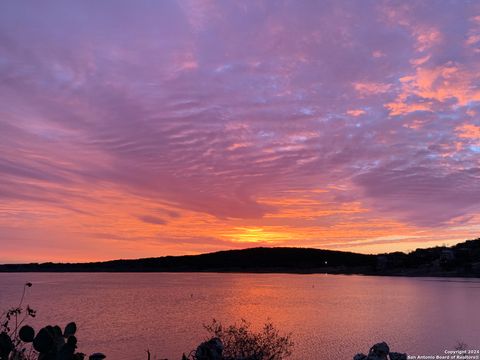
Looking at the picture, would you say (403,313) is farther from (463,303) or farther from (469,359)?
(469,359)

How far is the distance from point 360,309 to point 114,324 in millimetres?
48367

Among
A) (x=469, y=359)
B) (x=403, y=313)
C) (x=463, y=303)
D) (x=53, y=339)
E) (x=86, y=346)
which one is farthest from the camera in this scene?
(x=463, y=303)

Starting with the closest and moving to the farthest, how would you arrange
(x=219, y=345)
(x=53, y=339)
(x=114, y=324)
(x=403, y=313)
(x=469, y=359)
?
(x=53, y=339), (x=219, y=345), (x=469, y=359), (x=114, y=324), (x=403, y=313)

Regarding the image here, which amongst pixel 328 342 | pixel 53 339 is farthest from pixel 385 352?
pixel 328 342

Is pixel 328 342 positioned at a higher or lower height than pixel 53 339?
lower

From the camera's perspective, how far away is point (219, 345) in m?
13.9

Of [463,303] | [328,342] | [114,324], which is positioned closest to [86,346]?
[114,324]

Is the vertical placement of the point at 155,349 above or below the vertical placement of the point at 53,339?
below

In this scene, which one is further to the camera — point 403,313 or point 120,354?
point 403,313

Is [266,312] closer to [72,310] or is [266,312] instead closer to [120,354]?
[72,310]

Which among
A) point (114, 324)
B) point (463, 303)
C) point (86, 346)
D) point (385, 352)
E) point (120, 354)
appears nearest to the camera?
point (385, 352)

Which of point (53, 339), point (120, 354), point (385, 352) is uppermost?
point (53, 339)

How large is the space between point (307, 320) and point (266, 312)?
15772mm

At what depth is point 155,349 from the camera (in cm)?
4941
